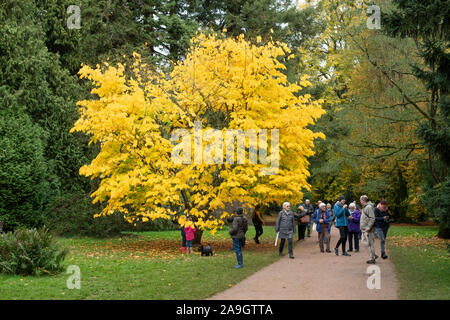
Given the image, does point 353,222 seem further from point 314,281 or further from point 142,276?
point 142,276

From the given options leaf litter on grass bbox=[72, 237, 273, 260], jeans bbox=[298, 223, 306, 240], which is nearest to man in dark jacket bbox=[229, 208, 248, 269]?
leaf litter on grass bbox=[72, 237, 273, 260]

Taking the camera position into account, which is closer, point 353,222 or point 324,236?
point 353,222

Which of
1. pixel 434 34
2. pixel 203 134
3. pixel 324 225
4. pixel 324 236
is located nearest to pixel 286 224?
pixel 324 225

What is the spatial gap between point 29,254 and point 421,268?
10.3 metres

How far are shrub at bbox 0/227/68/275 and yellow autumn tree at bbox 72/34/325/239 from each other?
3.91m

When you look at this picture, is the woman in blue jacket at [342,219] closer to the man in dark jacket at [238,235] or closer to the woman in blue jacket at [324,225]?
the woman in blue jacket at [324,225]

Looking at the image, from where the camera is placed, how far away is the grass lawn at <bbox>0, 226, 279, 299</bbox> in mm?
10141

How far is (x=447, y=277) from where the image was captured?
12.2 m

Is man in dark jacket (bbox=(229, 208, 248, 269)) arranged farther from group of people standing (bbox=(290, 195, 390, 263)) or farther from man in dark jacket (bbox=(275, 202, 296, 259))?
man in dark jacket (bbox=(275, 202, 296, 259))

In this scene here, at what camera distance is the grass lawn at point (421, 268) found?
1044cm

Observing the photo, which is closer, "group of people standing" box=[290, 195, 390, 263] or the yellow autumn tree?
"group of people standing" box=[290, 195, 390, 263]

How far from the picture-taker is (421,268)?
13.9 meters

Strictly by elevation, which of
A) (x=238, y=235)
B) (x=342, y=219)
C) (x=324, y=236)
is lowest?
(x=324, y=236)
